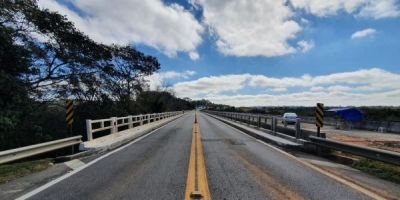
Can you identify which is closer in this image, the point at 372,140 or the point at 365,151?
the point at 365,151

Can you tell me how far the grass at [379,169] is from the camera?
1018 centimetres

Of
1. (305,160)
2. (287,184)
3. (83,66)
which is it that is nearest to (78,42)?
(83,66)

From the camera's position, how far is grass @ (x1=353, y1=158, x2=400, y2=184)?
33.4ft

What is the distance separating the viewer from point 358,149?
11961mm

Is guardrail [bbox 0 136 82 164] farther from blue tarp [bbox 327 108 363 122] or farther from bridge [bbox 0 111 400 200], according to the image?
blue tarp [bbox 327 108 363 122]

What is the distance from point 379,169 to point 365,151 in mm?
618

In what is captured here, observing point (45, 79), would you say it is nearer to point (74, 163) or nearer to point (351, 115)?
point (74, 163)

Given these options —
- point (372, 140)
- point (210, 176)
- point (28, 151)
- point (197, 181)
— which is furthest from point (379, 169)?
point (372, 140)

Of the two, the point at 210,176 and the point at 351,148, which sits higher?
the point at 351,148

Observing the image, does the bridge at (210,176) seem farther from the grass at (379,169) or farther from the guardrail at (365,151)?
the grass at (379,169)

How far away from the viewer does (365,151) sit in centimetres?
1155

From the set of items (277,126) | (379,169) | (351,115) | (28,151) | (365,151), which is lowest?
(379,169)

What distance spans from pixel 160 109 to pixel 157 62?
22.1 metres

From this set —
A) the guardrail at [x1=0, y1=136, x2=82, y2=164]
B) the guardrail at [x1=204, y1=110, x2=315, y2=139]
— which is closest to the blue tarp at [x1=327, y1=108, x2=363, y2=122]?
the guardrail at [x1=204, y1=110, x2=315, y2=139]
